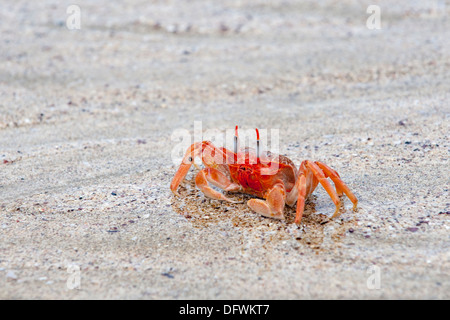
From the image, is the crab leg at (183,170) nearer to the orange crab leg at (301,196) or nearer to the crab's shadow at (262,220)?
the crab's shadow at (262,220)

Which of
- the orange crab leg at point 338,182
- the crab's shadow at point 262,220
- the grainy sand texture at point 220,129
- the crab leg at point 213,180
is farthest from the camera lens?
the crab leg at point 213,180

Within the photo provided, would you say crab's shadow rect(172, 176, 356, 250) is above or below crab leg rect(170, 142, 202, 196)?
below

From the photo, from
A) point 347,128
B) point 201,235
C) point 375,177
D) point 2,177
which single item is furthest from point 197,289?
point 347,128

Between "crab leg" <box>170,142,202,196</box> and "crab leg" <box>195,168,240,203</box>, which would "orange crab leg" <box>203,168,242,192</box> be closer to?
"crab leg" <box>195,168,240,203</box>

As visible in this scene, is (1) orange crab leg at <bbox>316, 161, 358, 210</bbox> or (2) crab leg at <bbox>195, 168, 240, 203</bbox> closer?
(1) orange crab leg at <bbox>316, 161, 358, 210</bbox>

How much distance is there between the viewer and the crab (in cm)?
350

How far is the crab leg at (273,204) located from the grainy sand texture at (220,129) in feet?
0.34

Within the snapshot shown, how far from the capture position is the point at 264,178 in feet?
12.1

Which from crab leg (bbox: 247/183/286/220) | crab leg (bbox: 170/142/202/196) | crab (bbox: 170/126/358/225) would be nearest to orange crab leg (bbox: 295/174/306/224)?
crab (bbox: 170/126/358/225)

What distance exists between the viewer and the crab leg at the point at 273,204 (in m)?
3.49

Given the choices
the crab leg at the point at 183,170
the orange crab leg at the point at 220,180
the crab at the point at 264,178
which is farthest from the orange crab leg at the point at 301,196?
the crab leg at the point at 183,170

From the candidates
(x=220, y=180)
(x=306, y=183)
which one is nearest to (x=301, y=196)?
(x=306, y=183)

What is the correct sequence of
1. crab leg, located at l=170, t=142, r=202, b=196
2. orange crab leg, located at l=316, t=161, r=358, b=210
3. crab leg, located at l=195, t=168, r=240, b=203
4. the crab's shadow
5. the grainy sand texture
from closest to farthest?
the grainy sand texture
the crab's shadow
orange crab leg, located at l=316, t=161, r=358, b=210
crab leg, located at l=195, t=168, r=240, b=203
crab leg, located at l=170, t=142, r=202, b=196

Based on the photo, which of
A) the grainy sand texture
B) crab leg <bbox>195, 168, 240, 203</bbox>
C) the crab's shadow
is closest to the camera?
the grainy sand texture
